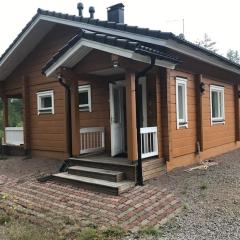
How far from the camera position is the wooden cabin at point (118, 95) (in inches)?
303

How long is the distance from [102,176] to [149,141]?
1596mm

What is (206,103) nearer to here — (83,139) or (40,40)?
(83,139)

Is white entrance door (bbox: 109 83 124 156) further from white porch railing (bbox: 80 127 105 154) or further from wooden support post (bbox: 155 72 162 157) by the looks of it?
wooden support post (bbox: 155 72 162 157)

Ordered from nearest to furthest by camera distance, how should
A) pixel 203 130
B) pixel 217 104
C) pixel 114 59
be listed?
pixel 114 59 → pixel 203 130 → pixel 217 104

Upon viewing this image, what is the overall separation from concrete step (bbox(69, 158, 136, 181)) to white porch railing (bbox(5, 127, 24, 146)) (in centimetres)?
512

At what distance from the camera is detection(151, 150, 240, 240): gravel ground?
5.14 m

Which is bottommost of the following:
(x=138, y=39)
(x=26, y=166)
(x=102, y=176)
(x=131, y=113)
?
(x=26, y=166)

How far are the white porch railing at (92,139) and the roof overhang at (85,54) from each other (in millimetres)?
1931

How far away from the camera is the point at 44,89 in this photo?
39.5 ft

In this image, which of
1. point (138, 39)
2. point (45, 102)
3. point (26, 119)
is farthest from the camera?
point (26, 119)

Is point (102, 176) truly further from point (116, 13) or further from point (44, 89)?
point (44, 89)

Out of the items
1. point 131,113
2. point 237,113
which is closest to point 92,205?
point 131,113

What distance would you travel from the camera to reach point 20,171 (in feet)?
32.5

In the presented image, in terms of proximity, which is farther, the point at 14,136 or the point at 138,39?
the point at 14,136
